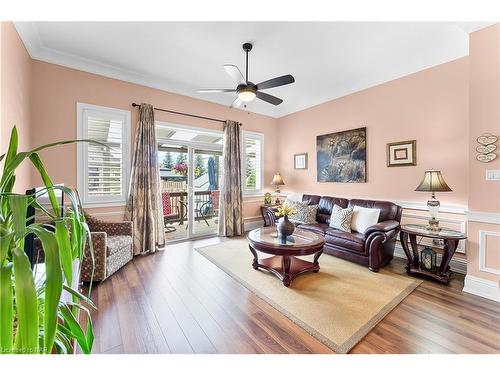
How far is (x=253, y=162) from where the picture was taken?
5430 mm

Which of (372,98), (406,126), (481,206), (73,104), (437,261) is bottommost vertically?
(437,261)

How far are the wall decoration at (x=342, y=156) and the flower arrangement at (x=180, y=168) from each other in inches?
111

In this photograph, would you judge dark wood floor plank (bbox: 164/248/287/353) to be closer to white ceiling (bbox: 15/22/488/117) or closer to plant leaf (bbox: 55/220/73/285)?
plant leaf (bbox: 55/220/73/285)

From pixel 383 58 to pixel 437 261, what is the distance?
2923 mm

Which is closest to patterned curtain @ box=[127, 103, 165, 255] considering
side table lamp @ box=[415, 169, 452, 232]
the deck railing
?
the deck railing

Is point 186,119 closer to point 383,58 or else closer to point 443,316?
point 383,58

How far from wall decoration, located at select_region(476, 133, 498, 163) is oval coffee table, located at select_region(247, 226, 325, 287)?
188 centimetres

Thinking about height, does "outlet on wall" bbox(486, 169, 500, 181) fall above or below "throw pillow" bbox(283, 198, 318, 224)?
above

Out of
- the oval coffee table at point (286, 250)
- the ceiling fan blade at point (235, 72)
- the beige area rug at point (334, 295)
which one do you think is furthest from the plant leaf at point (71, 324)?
the ceiling fan blade at point (235, 72)

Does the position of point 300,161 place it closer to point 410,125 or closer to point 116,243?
point 410,125

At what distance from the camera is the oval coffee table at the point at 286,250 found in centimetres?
251

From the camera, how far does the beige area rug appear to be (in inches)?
72.0

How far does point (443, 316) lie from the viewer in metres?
1.98
